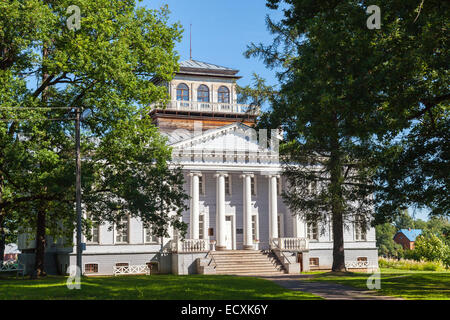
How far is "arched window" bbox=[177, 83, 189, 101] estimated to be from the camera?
1978 inches

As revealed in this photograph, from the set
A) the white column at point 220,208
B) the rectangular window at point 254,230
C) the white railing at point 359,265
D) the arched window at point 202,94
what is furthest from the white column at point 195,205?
the white railing at point 359,265

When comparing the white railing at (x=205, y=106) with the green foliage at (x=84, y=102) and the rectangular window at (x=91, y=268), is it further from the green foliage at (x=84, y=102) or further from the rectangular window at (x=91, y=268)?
the green foliage at (x=84, y=102)

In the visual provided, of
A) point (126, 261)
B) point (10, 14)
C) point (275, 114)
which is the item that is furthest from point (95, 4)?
point (126, 261)

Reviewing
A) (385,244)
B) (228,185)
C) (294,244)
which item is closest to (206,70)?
(228,185)

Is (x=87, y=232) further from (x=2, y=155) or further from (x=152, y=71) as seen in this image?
(x=152, y=71)

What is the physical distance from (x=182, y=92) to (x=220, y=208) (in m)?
12.8

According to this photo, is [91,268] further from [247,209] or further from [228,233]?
[247,209]

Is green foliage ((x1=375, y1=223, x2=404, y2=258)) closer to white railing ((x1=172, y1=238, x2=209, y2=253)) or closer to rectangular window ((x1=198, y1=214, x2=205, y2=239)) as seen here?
rectangular window ((x1=198, y1=214, x2=205, y2=239))

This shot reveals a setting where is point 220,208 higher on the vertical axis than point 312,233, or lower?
higher

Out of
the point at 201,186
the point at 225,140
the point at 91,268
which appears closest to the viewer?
the point at 91,268

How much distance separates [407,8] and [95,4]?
50.4 ft

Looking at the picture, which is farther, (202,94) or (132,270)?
(202,94)

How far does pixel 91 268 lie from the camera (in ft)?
134

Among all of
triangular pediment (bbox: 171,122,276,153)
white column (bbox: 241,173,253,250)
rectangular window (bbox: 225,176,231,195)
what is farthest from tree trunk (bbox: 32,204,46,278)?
rectangular window (bbox: 225,176,231,195)
